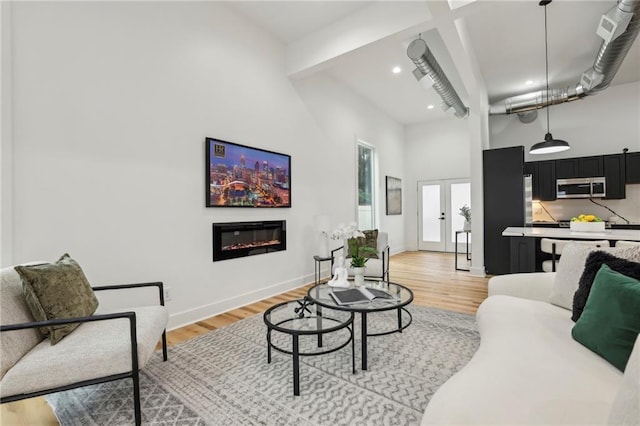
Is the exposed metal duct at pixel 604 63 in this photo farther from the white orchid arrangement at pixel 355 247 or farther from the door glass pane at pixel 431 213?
the white orchid arrangement at pixel 355 247

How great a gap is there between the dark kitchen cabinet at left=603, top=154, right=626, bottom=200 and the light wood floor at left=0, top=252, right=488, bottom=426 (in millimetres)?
2922

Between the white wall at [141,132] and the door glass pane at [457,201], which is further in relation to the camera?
the door glass pane at [457,201]

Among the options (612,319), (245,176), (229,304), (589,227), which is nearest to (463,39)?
(589,227)

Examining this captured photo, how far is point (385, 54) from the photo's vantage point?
14.7 ft

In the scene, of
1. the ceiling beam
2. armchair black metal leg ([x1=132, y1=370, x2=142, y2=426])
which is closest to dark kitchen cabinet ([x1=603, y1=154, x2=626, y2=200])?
the ceiling beam

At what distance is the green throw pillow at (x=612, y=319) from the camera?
1.25 meters

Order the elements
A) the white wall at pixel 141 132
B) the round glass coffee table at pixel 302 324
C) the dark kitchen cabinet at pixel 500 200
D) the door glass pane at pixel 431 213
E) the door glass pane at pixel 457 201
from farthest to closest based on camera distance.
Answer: the door glass pane at pixel 431 213 → the door glass pane at pixel 457 201 → the dark kitchen cabinet at pixel 500 200 → the white wall at pixel 141 132 → the round glass coffee table at pixel 302 324

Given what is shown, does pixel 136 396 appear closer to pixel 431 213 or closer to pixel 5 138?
pixel 5 138

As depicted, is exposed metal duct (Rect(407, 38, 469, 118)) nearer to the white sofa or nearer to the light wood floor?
the light wood floor

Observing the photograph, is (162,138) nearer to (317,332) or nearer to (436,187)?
(317,332)

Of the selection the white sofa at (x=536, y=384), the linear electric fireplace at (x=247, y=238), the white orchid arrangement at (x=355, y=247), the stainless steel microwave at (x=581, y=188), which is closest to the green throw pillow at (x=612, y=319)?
the white sofa at (x=536, y=384)

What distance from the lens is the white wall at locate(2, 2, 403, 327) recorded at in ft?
7.05

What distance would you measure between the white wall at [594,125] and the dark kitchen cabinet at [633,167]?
16.3 inches

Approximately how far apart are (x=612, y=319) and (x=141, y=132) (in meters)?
3.43
